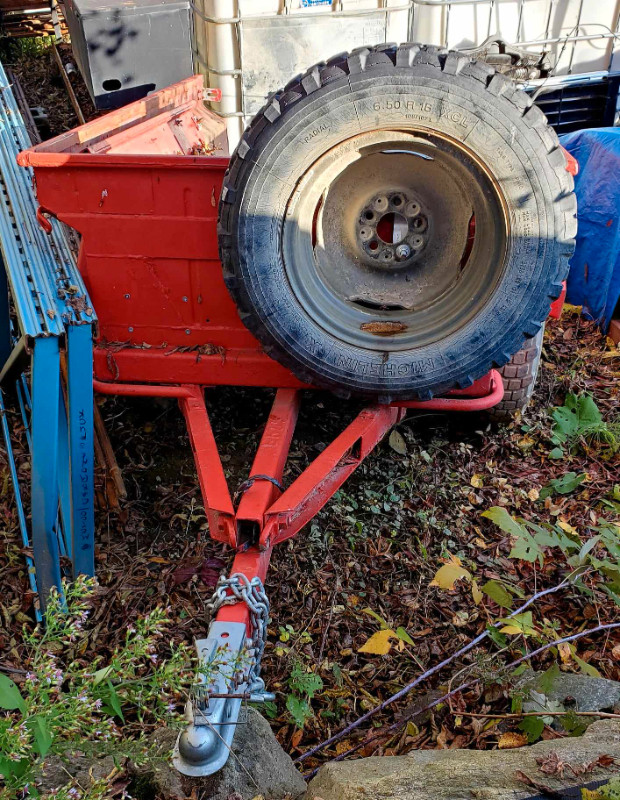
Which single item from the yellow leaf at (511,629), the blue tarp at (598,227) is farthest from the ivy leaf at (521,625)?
the blue tarp at (598,227)

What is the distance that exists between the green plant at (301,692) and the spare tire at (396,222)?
3.67 ft

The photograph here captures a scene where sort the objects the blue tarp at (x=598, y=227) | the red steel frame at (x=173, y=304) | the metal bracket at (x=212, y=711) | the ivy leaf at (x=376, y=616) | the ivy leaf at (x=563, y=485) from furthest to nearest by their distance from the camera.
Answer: the blue tarp at (x=598, y=227) < the ivy leaf at (x=563, y=485) < the red steel frame at (x=173, y=304) < the ivy leaf at (x=376, y=616) < the metal bracket at (x=212, y=711)

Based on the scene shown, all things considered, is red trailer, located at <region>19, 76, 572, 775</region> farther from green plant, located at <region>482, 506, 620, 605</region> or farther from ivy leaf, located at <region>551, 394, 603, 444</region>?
ivy leaf, located at <region>551, 394, 603, 444</region>

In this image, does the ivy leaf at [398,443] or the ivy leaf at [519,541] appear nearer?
the ivy leaf at [519,541]

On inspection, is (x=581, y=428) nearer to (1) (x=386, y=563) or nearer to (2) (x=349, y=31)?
(1) (x=386, y=563)

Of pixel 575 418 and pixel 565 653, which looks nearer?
pixel 565 653

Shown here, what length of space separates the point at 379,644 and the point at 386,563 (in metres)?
0.51

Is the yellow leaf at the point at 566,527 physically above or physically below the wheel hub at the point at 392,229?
below

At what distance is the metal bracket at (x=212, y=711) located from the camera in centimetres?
184

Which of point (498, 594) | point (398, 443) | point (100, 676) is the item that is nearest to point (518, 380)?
point (398, 443)

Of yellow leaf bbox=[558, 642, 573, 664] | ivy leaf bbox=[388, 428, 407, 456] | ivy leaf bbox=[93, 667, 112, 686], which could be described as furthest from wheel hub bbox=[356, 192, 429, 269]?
ivy leaf bbox=[93, 667, 112, 686]

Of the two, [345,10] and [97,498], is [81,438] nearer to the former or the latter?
[97,498]

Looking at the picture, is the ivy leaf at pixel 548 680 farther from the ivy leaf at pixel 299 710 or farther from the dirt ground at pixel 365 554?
the ivy leaf at pixel 299 710

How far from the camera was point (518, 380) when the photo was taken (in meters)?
3.82
